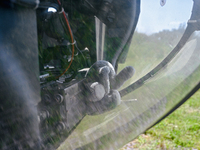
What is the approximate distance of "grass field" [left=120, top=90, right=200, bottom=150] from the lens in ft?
5.66

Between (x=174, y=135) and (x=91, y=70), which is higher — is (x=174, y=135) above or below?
below

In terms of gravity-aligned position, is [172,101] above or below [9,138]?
below

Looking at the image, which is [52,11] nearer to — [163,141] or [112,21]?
[112,21]

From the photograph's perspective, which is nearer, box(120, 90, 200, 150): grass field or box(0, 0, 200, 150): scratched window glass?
box(0, 0, 200, 150): scratched window glass

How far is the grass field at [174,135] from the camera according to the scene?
1727mm

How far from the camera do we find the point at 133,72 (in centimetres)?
110

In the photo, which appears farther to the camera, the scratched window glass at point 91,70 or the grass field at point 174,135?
the grass field at point 174,135

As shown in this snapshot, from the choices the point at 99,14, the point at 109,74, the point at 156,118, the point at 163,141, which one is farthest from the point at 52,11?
the point at 163,141

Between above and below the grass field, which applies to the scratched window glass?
above

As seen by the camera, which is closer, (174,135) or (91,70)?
(91,70)

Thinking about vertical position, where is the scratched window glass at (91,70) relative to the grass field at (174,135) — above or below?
above

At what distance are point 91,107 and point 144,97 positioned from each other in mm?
351

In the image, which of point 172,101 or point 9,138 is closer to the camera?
point 9,138

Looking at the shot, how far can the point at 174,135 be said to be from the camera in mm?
1900
